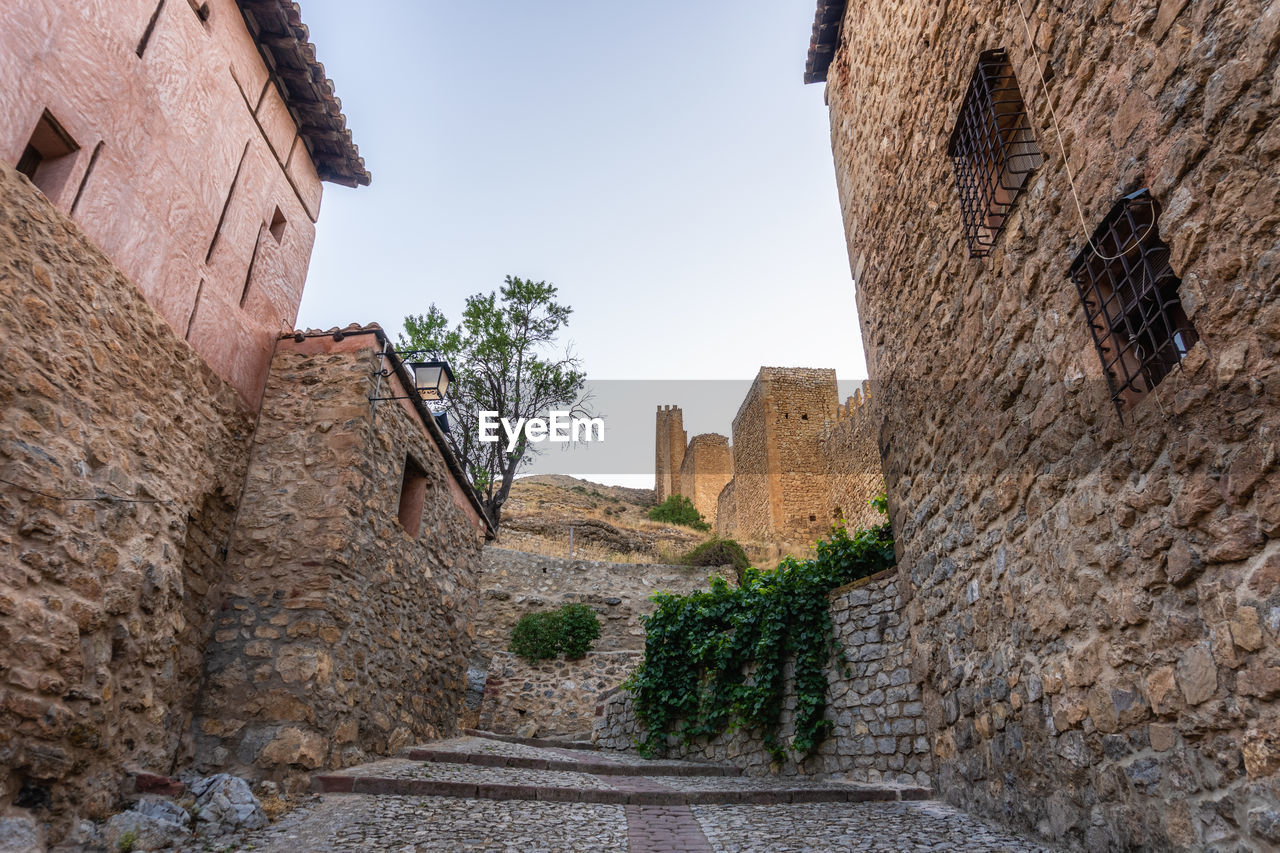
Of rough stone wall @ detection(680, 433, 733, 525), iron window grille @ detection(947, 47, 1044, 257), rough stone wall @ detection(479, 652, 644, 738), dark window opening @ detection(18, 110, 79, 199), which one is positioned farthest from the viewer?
rough stone wall @ detection(680, 433, 733, 525)

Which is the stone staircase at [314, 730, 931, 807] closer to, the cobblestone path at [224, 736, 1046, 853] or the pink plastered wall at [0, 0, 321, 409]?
the cobblestone path at [224, 736, 1046, 853]

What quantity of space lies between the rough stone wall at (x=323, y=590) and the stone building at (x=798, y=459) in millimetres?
15163

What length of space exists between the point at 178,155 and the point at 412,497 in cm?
367

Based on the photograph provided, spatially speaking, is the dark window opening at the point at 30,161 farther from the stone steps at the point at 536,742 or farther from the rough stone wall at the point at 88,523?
the stone steps at the point at 536,742

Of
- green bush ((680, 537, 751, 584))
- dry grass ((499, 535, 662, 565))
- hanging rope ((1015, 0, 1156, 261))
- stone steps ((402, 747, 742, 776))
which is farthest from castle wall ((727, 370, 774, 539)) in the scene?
hanging rope ((1015, 0, 1156, 261))

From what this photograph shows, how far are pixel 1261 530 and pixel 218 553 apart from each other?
6197mm

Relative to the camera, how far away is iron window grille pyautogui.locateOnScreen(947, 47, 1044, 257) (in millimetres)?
4199

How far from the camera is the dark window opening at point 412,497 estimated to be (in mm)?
7512

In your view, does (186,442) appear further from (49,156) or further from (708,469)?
(708,469)

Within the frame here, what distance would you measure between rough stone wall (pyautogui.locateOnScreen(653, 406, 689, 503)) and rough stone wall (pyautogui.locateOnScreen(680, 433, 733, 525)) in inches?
158

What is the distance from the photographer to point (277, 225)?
734cm

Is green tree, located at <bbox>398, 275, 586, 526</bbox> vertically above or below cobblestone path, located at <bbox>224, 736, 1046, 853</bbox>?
above

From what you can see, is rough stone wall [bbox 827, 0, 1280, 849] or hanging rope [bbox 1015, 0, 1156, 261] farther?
hanging rope [bbox 1015, 0, 1156, 261]

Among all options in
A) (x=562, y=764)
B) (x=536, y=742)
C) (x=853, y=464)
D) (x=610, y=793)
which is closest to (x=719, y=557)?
(x=853, y=464)
